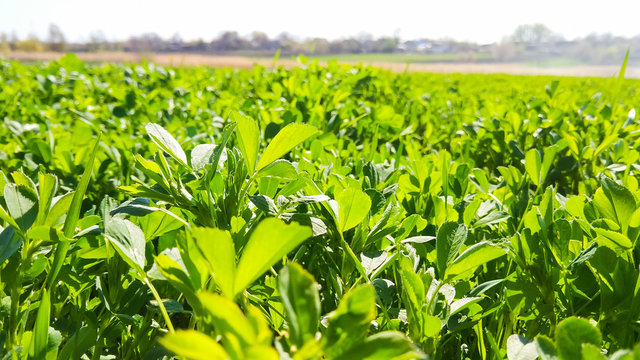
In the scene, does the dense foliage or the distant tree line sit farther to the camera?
the distant tree line

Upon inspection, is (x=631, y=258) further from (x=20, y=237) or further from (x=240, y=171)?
(x=20, y=237)

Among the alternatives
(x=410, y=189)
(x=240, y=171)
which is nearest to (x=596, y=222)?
(x=410, y=189)

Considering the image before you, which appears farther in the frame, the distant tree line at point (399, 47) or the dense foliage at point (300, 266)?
the distant tree line at point (399, 47)

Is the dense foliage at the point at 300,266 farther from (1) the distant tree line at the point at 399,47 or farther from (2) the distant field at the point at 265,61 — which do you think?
(1) the distant tree line at the point at 399,47

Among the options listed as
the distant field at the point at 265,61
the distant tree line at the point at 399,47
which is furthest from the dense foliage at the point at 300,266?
the distant tree line at the point at 399,47

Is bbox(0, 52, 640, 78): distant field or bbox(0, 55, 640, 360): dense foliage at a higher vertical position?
bbox(0, 55, 640, 360): dense foliage

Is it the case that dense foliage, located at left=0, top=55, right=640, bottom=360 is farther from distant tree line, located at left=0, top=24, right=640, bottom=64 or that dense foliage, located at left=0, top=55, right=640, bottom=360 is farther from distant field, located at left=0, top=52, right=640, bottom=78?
distant tree line, located at left=0, top=24, right=640, bottom=64

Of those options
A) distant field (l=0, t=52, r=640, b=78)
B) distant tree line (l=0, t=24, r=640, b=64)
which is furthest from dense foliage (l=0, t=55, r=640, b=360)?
distant tree line (l=0, t=24, r=640, b=64)

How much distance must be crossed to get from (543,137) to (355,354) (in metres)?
1.76

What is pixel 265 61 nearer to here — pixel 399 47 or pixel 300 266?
pixel 300 266

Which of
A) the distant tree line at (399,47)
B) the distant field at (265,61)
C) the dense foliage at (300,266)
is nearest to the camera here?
the dense foliage at (300,266)

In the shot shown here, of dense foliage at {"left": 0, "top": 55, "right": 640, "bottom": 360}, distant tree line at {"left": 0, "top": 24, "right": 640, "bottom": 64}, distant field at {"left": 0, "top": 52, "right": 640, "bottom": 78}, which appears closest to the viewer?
dense foliage at {"left": 0, "top": 55, "right": 640, "bottom": 360}

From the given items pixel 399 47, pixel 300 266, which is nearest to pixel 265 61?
pixel 300 266

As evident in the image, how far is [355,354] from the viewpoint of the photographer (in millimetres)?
382
